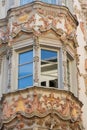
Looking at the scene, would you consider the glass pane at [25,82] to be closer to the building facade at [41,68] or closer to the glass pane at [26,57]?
the building facade at [41,68]

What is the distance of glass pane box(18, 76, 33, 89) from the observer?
55.0 feet

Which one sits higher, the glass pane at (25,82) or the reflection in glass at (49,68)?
the reflection in glass at (49,68)

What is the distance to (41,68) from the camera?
17016 mm

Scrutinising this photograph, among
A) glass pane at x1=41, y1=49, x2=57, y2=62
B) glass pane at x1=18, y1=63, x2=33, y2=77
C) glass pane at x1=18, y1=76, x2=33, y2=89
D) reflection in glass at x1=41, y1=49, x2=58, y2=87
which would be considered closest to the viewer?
glass pane at x1=18, y1=76, x2=33, y2=89

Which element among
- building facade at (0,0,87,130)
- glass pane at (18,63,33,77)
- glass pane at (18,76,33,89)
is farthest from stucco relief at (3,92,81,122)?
glass pane at (18,63,33,77)

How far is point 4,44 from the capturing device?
59.5 ft

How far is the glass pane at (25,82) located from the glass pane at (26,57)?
2.50ft

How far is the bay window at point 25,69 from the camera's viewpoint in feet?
55.4

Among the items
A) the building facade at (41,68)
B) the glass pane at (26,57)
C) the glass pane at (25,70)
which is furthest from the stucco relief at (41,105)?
the glass pane at (26,57)

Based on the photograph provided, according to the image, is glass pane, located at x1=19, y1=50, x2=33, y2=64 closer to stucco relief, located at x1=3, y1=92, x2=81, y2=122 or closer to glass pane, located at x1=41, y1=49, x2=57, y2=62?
glass pane, located at x1=41, y1=49, x2=57, y2=62

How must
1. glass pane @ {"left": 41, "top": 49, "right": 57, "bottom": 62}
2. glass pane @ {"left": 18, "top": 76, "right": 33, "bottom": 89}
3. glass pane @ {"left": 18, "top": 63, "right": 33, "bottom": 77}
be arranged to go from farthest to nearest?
glass pane @ {"left": 41, "top": 49, "right": 57, "bottom": 62} → glass pane @ {"left": 18, "top": 63, "right": 33, "bottom": 77} → glass pane @ {"left": 18, "top": 76, "right": 33, "bottom": 89}

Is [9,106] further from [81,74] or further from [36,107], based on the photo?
[81,74]

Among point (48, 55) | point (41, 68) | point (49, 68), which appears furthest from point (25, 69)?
point (48, 55)

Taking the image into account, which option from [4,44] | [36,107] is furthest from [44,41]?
[36,107]
